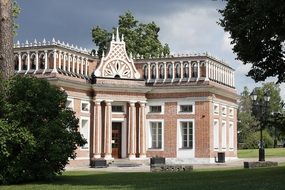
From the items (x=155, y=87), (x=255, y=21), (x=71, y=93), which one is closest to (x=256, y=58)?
(x=255, y=21)

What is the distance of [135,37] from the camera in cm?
5375

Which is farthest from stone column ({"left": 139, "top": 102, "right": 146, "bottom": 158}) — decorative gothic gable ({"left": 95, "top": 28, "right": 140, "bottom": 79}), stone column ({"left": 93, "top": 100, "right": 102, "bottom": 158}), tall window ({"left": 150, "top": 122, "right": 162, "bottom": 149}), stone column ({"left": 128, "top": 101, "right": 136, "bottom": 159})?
stone column ({"left": 93, "top": 100, "right": 102, "bottom": 158})

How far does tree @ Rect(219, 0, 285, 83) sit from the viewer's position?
15.8 meters

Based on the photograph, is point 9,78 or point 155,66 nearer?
point 9,78

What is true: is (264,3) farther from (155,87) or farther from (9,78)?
(155,87)

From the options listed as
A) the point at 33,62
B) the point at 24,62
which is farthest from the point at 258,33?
the point at 24,62

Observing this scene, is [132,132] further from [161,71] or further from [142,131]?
[161,71]

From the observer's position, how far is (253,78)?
19297 millimetres

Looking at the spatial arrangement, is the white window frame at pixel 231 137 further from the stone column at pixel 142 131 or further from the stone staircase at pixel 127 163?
the stone staircase at pixel 127 163

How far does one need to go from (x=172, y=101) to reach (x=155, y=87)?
167 centimetres

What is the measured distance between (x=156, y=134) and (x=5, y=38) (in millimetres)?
24095

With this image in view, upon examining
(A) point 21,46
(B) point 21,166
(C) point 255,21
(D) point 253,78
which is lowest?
(B) point 21,166

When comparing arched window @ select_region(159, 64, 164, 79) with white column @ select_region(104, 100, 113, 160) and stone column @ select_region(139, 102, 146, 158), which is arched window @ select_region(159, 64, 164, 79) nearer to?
stone column @ select_region(139, 102, 146, 158)

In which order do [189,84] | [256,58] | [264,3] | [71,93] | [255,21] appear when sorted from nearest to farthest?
[264,3]
[255,21]
[256,58]
[71,93]
[189,84]
